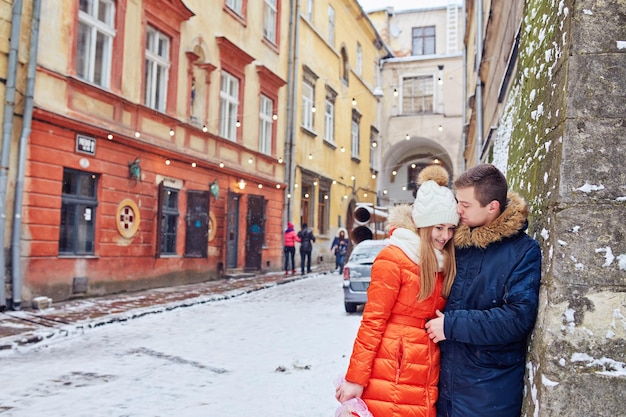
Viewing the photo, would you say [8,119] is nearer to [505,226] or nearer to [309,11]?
[505,226]

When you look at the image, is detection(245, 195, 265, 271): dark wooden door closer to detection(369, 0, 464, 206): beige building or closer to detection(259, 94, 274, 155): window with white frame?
detection(259, 94, 274, 155): window with white frame

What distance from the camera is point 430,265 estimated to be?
8.48 feet

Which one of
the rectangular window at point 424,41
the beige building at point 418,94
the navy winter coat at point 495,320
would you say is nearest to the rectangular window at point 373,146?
the beige building at point 418,94

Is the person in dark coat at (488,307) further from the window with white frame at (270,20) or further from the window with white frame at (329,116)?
the window with white frame at (329,116)

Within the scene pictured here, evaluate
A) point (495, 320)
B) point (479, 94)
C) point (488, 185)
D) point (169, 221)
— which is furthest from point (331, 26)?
point (495, 320)

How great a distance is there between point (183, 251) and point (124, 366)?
908cm

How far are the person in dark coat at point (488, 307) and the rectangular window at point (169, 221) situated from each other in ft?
41.2

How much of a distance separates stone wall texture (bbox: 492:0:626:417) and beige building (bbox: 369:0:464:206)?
1232 inches

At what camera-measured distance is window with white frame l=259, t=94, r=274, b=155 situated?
20266mm

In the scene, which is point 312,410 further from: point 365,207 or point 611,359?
point 365,207

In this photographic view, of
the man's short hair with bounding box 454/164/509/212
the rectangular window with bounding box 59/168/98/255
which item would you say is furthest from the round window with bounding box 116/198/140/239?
the man's short hair with bounding box 454/164/509/212

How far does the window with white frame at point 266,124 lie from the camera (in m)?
20.3

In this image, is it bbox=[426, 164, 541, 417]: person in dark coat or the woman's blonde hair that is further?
the woman's blonde hair

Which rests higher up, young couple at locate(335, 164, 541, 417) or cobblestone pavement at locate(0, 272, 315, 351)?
young couple at locate(335, 164, 541, 417)
